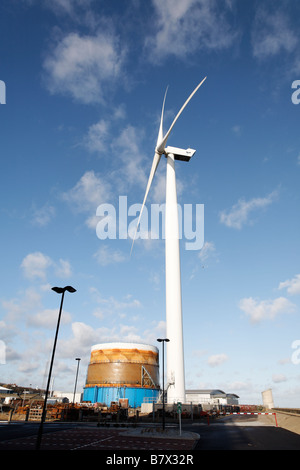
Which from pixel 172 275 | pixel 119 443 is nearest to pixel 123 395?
pixel 172 275

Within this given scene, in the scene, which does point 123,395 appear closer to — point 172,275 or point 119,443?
point 172,275

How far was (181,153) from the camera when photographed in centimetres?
6612

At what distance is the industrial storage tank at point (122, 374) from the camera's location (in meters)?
71.5

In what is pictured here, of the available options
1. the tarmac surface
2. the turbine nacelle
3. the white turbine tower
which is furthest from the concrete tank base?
the turbine nacelle

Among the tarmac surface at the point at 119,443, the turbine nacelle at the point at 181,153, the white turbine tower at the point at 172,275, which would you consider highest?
the turbine nacelle at the point at 181,153

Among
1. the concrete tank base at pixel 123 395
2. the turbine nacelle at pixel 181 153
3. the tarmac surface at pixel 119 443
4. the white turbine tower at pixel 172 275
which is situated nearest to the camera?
the tarmac surface at pixel 119 443

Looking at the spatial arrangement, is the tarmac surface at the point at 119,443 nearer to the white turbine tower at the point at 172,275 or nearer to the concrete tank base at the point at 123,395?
the white turbine tower at the point at 172,275

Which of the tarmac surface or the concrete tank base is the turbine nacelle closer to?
the tarmac surface

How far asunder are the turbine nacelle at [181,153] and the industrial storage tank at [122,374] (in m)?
47.0

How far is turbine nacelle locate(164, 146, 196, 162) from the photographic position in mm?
65438

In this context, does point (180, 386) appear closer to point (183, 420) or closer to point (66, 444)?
point (183, 420)

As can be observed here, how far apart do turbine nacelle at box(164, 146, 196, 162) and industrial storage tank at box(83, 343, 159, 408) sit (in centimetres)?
4701

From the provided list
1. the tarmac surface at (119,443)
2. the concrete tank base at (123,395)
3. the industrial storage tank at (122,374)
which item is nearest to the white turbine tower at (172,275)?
the industrial storage tank at (122,374)
